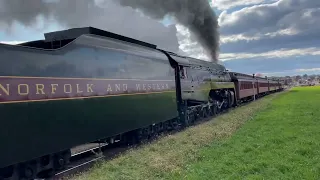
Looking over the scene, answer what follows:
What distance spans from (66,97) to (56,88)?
0.33 metres

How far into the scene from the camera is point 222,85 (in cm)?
2225

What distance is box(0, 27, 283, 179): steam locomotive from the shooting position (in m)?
5.62

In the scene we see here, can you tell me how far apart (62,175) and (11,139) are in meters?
2.23

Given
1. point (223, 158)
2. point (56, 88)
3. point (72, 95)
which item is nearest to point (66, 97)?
point (72, 95)

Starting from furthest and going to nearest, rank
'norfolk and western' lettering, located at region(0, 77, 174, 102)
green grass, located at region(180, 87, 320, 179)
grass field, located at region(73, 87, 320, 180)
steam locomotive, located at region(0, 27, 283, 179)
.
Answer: grass field, located at region(73, 87, 320, 180), green grass, located at region(180, 87, 320, 179), steam locomotive, located at region(0, 27, 283, 179), 'norfolk and western' lettering, located at region(0, 77, 174, 102)

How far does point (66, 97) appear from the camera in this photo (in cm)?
672

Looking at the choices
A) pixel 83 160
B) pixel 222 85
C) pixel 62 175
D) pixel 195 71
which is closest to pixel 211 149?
pixel 83 160

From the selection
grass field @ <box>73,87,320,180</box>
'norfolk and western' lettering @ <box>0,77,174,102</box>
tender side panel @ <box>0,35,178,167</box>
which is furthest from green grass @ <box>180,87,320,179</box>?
'norfolk and western' lettering @ <box>0,77,174,102</box>

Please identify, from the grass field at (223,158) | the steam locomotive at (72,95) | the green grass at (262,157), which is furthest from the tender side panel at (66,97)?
the green grass at (262,157)

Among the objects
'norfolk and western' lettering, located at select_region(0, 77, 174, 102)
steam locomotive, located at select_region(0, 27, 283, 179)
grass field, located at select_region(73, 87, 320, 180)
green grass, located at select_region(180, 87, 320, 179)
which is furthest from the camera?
grass field, located at select_region(73, 87, 320, 180)

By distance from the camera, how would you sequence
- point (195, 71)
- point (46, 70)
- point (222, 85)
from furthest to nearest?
point (222, 85) → point (195, 71) → point (46, 70)

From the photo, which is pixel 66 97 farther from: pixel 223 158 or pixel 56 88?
pixel 223 158

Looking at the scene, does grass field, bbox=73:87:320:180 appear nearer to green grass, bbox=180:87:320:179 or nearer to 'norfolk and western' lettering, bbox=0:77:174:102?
green grass, bbox=180:87:320:179

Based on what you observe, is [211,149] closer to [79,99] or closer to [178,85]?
[79,99]
